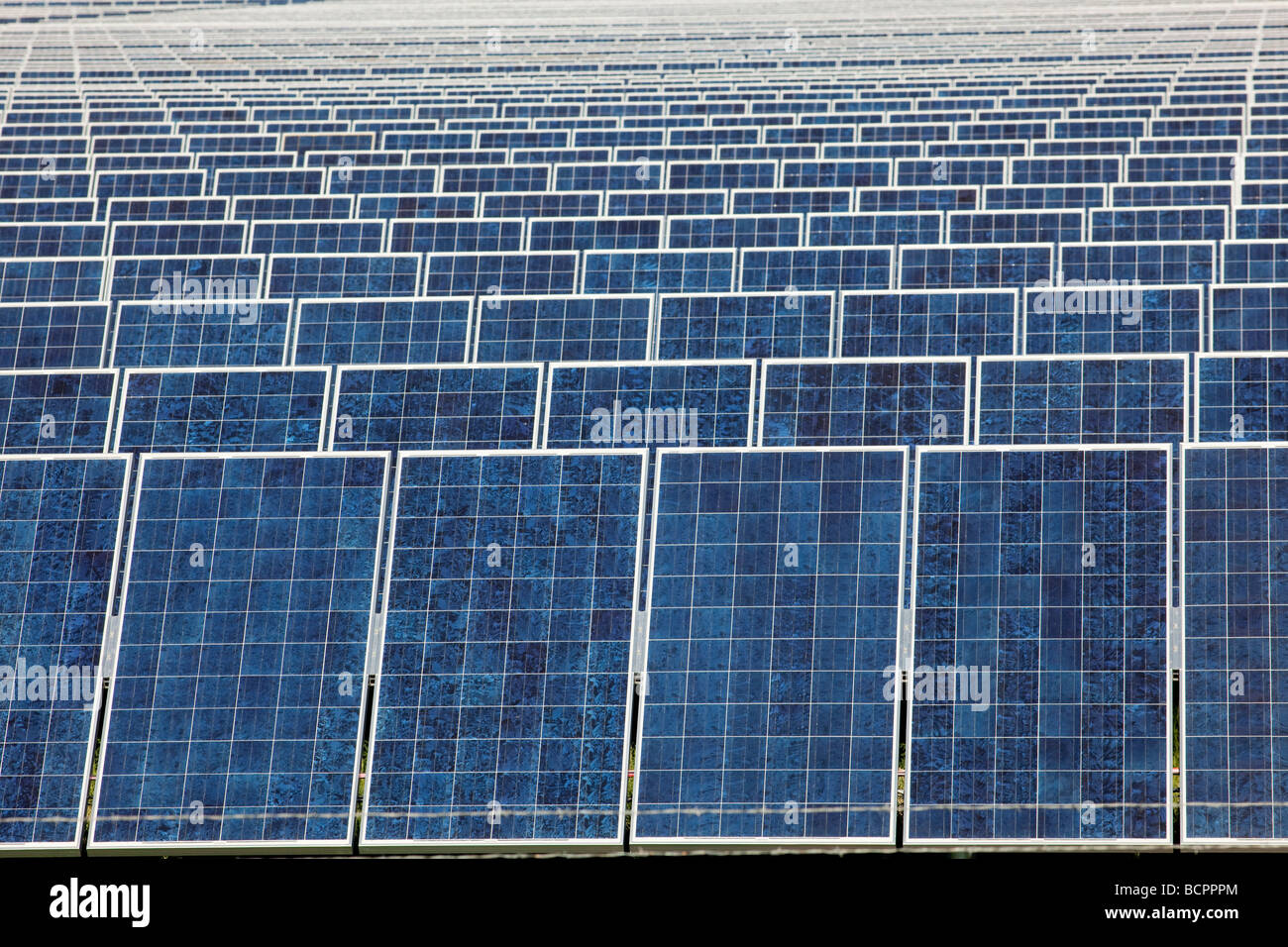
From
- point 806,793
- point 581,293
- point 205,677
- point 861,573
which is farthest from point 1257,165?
point 205,677

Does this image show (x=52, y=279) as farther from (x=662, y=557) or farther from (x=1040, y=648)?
(x=1040, y=648)

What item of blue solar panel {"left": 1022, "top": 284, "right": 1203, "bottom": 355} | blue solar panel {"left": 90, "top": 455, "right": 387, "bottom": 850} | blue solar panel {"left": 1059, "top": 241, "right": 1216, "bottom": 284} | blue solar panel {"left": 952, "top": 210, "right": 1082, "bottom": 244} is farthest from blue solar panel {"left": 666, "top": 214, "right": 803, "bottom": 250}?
blue solar panel {"left": 90, "top": 455, "right": 387, "bottom": 850}

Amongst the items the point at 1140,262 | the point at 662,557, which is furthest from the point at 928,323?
the point at 662,557

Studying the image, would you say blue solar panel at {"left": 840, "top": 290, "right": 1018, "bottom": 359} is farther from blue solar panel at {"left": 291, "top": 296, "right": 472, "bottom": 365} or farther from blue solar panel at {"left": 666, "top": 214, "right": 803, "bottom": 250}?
blue solar panel at {"left": 291, "top": 296, "right": 472, "bottom": 365}

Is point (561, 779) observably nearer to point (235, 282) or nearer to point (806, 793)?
point (806, 793)

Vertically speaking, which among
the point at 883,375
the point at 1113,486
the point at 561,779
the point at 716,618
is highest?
the point at 883,375

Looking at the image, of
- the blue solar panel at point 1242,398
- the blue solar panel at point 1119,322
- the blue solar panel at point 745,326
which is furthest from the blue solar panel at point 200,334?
the blue solar panel at point 1242,398
